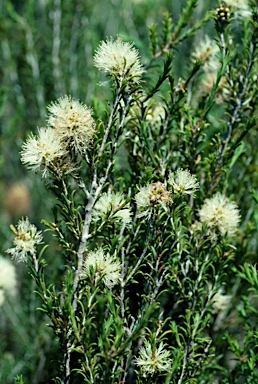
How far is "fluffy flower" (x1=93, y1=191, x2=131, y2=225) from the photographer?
0.93 meters

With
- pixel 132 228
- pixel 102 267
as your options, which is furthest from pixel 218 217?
pixel 102 267

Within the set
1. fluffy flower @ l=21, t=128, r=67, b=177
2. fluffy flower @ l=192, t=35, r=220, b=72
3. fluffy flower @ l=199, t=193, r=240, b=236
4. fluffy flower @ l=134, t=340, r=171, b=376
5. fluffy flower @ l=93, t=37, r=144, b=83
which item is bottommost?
fluffy flower @ l=134, t=340, r=171, b=376

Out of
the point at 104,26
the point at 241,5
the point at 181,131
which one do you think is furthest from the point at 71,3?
the point at 181,131

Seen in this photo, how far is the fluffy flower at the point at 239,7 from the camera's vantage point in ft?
3.91

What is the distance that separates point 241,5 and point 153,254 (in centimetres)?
76

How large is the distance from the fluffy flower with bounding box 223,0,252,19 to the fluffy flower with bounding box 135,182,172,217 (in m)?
0.60

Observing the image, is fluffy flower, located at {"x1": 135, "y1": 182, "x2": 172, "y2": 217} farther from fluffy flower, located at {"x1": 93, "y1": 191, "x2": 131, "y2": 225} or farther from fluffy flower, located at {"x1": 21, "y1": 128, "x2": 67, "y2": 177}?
fluffy flower, located at {"x1": 21, "y1": 128, "x2": 67, "y2": 177}

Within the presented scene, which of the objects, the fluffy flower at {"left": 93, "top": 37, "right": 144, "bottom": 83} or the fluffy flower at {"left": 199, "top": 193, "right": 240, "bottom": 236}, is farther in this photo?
the fluffy flower at {"left": 199, "top": 193, "right": 240, "bottom": 236}

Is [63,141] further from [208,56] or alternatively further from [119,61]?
[208,56]

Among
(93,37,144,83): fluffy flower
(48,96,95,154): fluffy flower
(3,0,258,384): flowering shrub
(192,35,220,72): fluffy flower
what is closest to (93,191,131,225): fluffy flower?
(3,0,258,384): flowering shrub

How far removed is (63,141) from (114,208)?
18 cm

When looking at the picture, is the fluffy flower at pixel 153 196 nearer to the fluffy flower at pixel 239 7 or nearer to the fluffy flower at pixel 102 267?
the fluffy flower at pixel 102 267

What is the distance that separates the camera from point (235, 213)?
3.46 ft

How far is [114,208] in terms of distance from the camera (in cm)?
94
